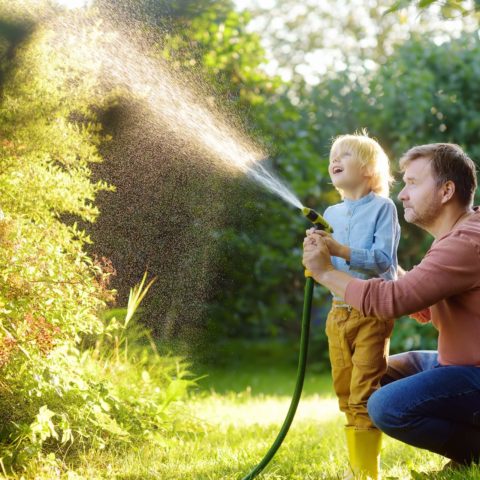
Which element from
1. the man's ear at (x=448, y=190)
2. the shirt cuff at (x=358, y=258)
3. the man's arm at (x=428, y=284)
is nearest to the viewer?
the man's arm at (x=428, y=284)

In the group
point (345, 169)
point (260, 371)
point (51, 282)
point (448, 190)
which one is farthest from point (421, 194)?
point (260, 371)

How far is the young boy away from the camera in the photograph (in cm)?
291

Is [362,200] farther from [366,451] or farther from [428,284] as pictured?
[366,451]

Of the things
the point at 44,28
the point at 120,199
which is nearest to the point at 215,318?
the point at 120,199

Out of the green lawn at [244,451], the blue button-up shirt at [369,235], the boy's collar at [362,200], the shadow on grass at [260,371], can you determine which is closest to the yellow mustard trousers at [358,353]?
the blue button-up shirt at [369,235]

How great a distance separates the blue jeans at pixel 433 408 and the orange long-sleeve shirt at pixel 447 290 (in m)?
0.10

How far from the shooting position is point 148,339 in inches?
174

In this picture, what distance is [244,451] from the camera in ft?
11.8

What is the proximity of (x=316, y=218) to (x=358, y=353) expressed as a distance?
1.89ft

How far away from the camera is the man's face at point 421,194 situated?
2730 millimetres

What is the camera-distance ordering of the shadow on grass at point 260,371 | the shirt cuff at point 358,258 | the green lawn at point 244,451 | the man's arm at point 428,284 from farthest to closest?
the shadow on grass at point 260,371
the green lawn at point 244,451
the shirt cuff at point 358,258
the man's arm at point 428,284

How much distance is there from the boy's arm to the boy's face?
17cm

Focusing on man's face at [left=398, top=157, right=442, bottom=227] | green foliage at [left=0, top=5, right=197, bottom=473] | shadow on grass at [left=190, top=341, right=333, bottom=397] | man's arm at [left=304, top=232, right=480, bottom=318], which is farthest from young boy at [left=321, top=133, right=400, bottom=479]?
shadow on grass at [left=190, top=341, right=333, bottom=397]

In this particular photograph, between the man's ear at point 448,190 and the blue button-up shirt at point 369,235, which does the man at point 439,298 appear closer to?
the man's ear at point 448,190
